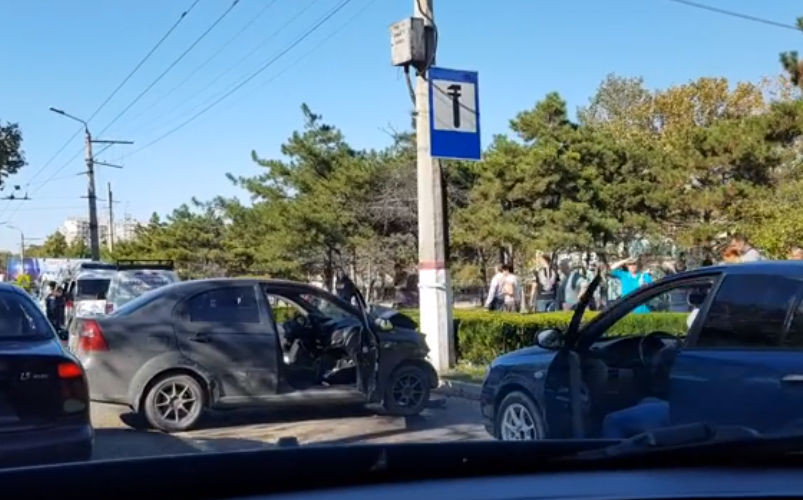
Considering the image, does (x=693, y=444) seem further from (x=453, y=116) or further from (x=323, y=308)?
(x=453, y=116)

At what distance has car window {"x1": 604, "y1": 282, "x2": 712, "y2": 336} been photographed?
600cm

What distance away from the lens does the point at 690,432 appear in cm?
260

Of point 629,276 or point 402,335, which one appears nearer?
point 402,335

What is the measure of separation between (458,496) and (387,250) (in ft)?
101

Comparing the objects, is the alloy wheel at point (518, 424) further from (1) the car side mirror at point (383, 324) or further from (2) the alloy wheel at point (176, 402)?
(2) the alloy wheel at point (176, 402)

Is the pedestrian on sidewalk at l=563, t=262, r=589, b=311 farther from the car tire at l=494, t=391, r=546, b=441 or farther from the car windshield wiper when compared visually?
the car windshield wiper

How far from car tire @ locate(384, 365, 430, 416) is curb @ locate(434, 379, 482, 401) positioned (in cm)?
161

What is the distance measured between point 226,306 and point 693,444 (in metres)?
7.32

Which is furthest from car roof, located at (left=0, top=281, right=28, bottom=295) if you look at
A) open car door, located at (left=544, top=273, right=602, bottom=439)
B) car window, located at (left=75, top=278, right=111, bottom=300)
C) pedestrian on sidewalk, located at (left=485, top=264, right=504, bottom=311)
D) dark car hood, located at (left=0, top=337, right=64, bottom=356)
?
car window, located at (left=75, top=278, right=111, bottom=300)

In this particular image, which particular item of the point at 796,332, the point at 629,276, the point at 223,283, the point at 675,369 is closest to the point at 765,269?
the point at 796,332

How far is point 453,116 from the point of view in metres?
13.1

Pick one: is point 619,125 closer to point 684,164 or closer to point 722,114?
point 722,114

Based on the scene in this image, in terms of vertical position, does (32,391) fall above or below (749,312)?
below

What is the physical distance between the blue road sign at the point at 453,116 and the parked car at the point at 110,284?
27.3 ft
